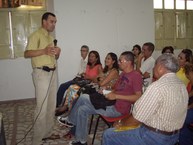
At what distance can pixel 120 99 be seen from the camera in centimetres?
267

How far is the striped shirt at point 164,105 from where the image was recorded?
1826 mm

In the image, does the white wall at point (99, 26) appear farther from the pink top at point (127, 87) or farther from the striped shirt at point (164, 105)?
the striped shirt at point (164, 105)

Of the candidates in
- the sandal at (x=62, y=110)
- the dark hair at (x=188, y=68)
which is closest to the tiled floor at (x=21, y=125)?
the sandal at (x=62, y=110)

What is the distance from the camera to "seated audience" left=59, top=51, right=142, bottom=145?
8.61ft

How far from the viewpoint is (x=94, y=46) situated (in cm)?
537

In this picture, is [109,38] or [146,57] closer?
[146,57]

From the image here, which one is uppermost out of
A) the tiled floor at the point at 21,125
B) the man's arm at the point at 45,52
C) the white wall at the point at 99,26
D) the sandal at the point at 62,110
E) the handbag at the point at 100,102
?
the white wall at the point at 99,26

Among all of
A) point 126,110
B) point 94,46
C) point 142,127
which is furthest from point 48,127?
point 94,46

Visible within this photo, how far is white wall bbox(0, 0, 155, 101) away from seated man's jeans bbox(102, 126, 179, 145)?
3176mm

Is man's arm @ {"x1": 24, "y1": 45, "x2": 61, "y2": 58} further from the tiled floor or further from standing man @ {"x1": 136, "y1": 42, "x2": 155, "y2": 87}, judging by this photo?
standing man @ {"x1": 136, "y1": 42, "x2": 155, "y2": 87}

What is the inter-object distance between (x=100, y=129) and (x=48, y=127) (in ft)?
2.66

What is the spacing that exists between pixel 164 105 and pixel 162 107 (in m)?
0.02

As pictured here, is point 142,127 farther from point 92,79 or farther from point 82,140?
point 92,79

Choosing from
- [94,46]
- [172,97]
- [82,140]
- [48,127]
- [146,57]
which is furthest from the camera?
[94,46]
